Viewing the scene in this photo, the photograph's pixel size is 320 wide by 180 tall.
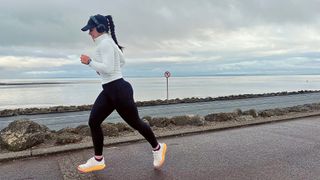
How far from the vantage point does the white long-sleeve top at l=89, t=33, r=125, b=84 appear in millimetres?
4242

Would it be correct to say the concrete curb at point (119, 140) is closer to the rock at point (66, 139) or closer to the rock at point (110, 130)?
the rock at point (66, 139)

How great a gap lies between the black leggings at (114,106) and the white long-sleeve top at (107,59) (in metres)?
0.09

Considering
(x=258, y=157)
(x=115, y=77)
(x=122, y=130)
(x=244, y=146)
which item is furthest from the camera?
(x=122, y=130)

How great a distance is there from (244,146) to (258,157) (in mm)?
656

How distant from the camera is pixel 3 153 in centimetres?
546

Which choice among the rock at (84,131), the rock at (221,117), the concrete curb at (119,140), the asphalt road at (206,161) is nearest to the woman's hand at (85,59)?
the asphalt road at (206,161)

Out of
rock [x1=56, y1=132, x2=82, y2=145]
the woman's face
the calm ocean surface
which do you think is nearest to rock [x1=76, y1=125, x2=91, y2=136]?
rock [x1=56, y1=132, x2=82, y2=145]

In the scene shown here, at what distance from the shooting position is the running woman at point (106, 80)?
4.28 meters

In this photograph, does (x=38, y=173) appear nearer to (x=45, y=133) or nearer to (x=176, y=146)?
(x=45, y=133)

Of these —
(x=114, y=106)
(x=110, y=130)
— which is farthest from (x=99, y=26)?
(x=110, y=130)

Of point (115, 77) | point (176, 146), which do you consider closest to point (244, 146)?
point (176, 146)

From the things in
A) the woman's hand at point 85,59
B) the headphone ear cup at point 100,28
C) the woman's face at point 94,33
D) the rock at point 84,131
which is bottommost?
the rock at point 84,131

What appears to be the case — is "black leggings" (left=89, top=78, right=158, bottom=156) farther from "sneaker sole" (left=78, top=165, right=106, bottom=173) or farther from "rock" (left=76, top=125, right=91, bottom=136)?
"rock" (left=76, top=125, right=91, bottom=136)

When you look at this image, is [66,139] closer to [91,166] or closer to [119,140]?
[119,140]
